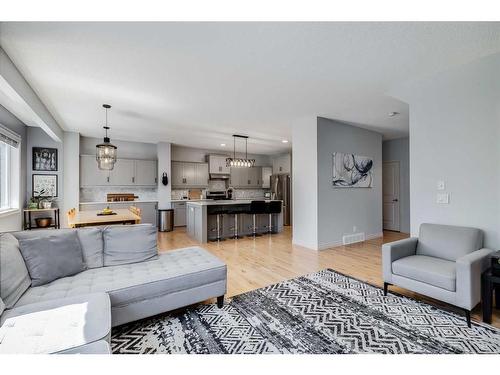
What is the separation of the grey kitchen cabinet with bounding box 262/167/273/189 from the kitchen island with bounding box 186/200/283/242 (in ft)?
9.13

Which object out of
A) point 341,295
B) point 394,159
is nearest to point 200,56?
point 341,295

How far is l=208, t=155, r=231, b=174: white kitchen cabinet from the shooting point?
7.68 meters

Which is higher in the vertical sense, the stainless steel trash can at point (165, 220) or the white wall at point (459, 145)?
the white wall at point (459, 145)

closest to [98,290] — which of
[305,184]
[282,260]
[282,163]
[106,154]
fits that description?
[282,260]

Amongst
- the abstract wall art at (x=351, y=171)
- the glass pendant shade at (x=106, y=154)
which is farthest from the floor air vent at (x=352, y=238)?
the glass pendant shade at (x=106, y=154)

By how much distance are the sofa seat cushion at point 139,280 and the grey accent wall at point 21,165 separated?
11.1 feet

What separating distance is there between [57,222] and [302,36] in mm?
6413

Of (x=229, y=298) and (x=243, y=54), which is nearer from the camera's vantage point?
(x=243, y=54)

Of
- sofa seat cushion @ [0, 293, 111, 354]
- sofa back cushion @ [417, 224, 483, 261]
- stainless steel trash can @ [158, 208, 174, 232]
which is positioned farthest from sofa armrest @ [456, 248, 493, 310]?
stainless steel trash can @ [158, 208, 174, 232]

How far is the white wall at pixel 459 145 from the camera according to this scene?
92.1 inches

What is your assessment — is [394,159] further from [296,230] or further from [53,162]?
[53,162]

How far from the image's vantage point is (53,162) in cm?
545

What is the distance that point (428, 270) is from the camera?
2.17 meters

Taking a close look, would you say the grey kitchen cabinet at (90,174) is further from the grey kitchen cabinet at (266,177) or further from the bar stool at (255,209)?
the grey kitchen cabinet at (266,177)
